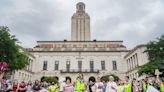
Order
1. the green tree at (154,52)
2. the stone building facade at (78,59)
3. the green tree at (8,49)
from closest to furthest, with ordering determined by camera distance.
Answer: the green tree at (8,49), the green tree at (154,52), the stone building facade at (78,59)

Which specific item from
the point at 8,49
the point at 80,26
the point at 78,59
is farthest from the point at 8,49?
the point at 80,26

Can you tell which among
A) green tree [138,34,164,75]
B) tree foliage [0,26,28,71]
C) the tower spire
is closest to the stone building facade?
the tower spire

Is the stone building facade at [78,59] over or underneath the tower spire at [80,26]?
underneath

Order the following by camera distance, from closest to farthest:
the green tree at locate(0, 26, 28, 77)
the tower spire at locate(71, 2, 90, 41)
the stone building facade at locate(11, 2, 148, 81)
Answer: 1. the green tree at locate(0, 26, 28, 77)
2. the stone building facade at locate(11, 2, 148, 81)
3. the tower spire at locate(71, 2, 90, 41)

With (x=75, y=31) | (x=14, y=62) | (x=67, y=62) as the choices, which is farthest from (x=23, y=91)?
(x=75, y=31)

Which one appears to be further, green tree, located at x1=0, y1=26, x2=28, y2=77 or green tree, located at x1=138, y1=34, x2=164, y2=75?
green tree, located at x1=138, y1=34, x2=164, y2=75

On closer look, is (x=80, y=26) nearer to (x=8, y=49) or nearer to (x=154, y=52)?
(x=154, y=52)

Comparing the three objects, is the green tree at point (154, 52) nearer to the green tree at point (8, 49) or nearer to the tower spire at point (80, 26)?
the green tree at point (8, 49)

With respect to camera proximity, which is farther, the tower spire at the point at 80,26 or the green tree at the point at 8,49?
the tower spire at the point at 80,26

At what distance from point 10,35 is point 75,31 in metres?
38.6

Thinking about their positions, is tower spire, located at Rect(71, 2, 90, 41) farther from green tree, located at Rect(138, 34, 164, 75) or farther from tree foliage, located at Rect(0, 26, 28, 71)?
tree foliage, located at Rect(0, 26, 28, 71)

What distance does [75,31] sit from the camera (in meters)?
70.4

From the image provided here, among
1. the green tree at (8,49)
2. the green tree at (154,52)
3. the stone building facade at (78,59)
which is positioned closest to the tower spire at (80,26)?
the stone building facade at (78,59)

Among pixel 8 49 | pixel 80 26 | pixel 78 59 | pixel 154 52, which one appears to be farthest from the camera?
pixel 80 26
